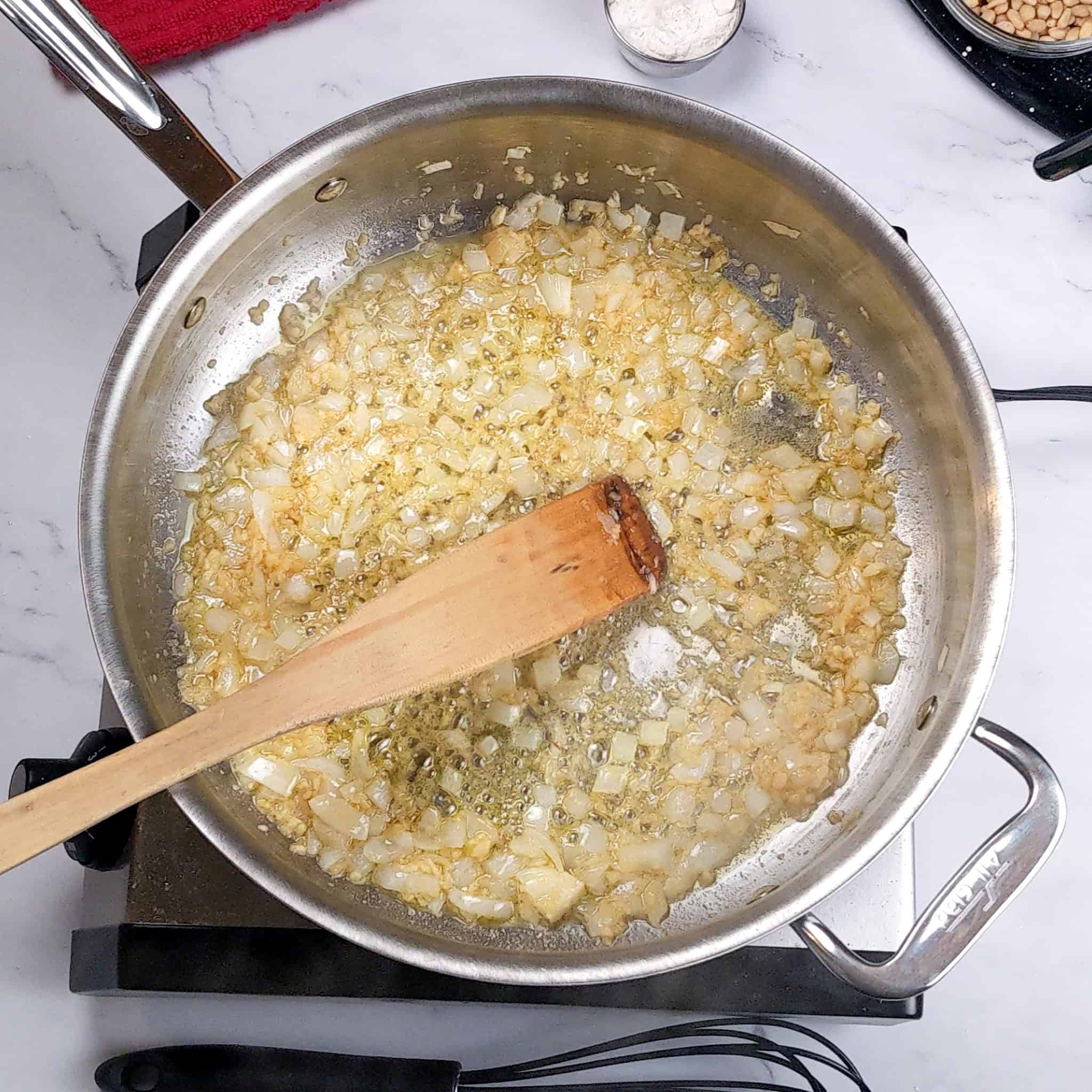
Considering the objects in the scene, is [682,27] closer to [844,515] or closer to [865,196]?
[865,196]

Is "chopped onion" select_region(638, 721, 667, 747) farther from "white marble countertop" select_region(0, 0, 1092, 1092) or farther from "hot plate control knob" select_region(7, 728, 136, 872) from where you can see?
"hot plate control knob" select_region(7, 728, 136, 872)

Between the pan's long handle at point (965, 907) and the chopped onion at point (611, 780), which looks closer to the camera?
the pan's long handle at point (965, 907)

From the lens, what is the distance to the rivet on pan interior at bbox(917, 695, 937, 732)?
1079 mm

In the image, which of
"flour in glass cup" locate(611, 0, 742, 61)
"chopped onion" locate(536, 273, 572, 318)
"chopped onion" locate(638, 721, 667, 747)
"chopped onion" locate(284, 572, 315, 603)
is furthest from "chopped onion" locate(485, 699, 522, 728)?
"flour in glass cup" locate(611, 0, 742, 61)

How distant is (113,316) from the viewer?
136cm

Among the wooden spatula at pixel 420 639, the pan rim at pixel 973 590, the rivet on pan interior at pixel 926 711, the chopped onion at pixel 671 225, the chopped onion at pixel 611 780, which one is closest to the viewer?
the wooden spatula at pixel 420 639

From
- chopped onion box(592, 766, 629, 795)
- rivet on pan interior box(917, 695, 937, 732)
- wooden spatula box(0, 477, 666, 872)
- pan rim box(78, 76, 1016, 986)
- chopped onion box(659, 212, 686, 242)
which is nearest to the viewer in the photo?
wooden spatula box(0, 477, 666, 872)

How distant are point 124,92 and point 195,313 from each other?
0.25m

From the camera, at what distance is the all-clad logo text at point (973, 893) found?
1.00 meters

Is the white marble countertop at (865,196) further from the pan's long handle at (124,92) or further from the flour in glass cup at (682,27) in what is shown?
the pan's long handle at (124,92)

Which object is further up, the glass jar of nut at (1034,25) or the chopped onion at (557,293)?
the chopped onion at (557,293)

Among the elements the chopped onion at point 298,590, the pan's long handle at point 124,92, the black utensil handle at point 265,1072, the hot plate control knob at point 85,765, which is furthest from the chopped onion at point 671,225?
the black utensil handle at point 265,1072

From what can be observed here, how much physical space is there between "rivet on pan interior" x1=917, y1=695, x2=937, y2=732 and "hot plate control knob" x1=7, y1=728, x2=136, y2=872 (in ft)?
2.70

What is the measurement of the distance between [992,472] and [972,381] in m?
0.09
